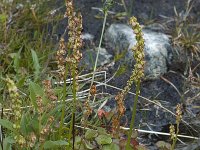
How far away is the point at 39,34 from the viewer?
10.1 feet

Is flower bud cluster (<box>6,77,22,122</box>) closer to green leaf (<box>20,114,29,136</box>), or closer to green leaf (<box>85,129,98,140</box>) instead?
green leaf (<box>20,114,29,136</box>)

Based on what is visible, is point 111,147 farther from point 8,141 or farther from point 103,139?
point 8,141

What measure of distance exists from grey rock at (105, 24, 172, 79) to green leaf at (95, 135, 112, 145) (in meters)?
1.05

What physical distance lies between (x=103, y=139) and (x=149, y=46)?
125 cm

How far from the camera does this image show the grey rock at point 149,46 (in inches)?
120

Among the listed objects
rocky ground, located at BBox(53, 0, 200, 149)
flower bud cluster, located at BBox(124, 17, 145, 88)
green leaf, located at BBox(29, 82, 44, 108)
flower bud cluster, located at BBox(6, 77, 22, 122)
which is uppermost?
flower bud cluster, located at BBox(124, 17, 145, 88)

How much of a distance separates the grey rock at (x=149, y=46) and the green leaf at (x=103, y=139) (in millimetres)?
1048

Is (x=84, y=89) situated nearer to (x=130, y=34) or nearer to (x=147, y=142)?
(x=147, y=142)

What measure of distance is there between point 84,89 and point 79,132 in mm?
453

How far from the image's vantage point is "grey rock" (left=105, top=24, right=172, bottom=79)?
3043 mm

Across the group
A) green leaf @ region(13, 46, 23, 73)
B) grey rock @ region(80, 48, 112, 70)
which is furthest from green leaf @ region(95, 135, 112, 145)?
grey rock @ region(80, 48, 112, 70)

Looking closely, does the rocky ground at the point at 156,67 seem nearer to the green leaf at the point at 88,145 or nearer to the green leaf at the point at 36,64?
the green leaf at the point at 36,64

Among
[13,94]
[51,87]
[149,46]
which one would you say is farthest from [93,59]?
[13,94]

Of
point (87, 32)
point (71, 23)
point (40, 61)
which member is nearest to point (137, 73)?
point (71, 23)
